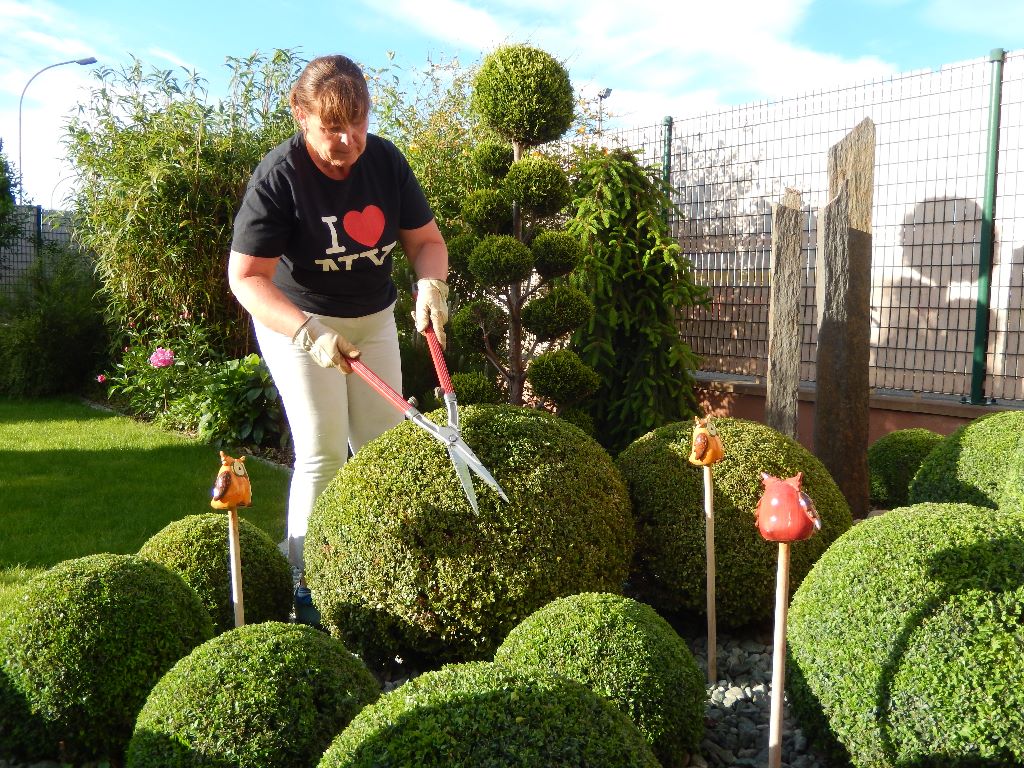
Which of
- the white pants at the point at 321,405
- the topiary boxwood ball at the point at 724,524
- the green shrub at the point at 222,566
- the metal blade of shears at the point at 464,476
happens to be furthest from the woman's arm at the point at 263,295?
the topiary boxwood ball at the point at 724,524

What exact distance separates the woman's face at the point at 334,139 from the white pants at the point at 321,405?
56cm

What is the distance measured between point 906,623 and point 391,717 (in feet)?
3.96

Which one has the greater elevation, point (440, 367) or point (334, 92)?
point (334, 92)

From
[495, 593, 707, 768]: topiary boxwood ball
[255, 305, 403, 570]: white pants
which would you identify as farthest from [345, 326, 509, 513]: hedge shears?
[255, 305, 403, 570]: white pants

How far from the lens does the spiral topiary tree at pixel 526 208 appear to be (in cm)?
478

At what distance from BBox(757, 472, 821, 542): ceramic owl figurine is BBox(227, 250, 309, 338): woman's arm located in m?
1.43

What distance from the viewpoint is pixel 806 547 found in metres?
2.77

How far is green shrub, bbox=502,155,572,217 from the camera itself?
4820 mm

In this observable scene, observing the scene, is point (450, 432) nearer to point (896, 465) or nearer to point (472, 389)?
point (472, 389)

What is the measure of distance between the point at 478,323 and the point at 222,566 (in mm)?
2779

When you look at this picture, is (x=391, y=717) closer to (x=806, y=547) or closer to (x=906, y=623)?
(x=906, y=623)

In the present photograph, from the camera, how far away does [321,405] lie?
2.88 meters

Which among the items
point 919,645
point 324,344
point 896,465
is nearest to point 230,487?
point 324,344

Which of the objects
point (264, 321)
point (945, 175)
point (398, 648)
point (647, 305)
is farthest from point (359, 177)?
point (945, 175)
